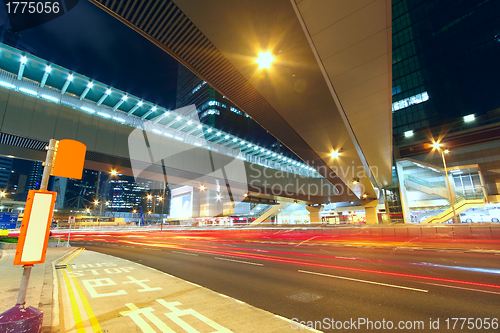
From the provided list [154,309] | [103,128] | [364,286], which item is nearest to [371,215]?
[364,286]

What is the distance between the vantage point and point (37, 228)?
3.40 m

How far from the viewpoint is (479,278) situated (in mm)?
7645

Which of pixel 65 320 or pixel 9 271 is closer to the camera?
pixel 65 320

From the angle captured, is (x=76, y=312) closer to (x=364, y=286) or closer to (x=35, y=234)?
(x=35, y=234)

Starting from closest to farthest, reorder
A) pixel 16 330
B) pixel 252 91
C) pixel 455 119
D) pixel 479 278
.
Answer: pixel 16 330 → pixel 479 278 → pixel 252 91 → pixel 455 119

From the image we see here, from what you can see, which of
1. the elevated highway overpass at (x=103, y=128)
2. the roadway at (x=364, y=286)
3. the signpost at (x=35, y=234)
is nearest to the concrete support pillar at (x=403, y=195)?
the elevated highway overpass at (x=103, y=128)

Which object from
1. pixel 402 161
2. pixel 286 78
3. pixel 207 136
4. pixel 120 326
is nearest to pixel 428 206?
pixel 402 161

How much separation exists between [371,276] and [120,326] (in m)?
8.09

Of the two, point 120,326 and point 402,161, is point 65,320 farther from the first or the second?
point 402,161

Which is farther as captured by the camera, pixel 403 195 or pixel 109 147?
pixel 403 195

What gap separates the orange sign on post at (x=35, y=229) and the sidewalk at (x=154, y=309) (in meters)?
1.87

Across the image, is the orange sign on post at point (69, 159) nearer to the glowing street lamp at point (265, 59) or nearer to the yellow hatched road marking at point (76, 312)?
the yellow hatched road marking at point (76, 312)

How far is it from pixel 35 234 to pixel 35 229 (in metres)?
0.07

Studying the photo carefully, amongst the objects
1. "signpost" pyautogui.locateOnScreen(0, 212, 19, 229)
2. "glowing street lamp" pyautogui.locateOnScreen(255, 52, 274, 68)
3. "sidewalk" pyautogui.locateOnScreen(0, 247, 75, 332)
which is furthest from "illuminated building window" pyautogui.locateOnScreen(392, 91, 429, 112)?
"signpost" pyautogui.locateOnScreen(0, 212, 19, 229)
